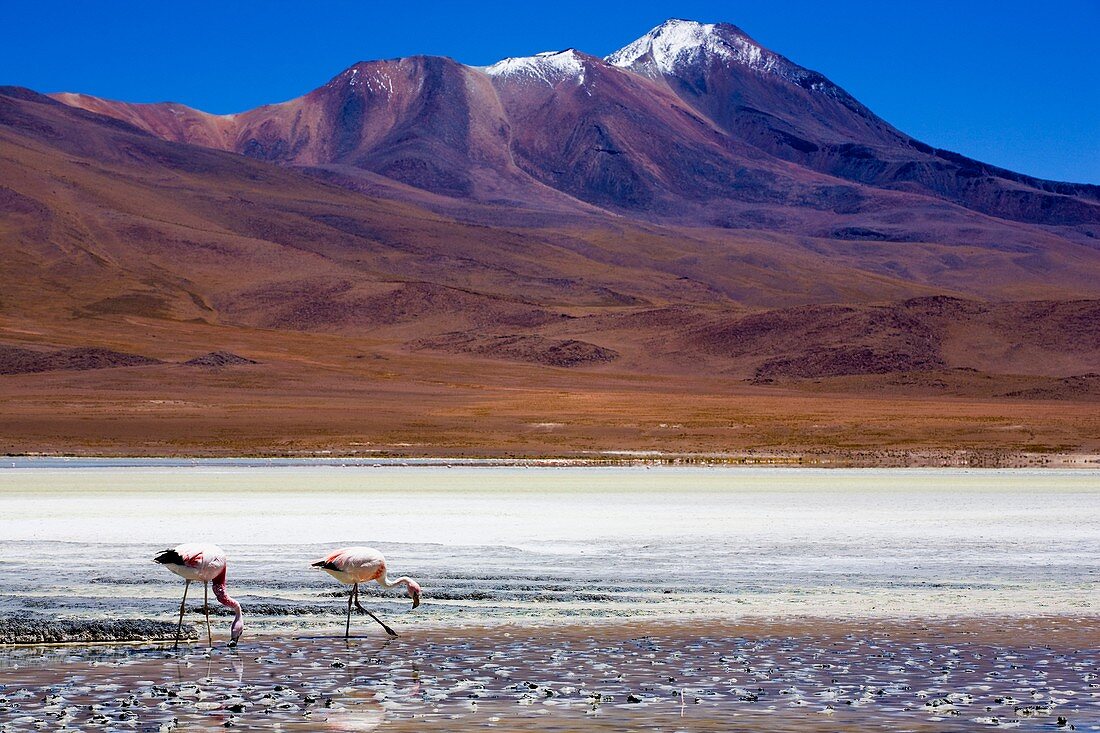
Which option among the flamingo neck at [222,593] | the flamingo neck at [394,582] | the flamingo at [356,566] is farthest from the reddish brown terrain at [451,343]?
the flamingo neck at [222,593]

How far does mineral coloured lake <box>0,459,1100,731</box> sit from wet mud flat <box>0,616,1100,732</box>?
0.04 meters

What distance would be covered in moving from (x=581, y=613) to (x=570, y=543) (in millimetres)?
6485

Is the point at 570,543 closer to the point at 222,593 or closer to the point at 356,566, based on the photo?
the point at 356,566

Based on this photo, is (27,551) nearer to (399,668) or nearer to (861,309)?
(399,668)

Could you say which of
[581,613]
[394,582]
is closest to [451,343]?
[581,613]

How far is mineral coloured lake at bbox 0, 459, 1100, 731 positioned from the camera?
400 inches

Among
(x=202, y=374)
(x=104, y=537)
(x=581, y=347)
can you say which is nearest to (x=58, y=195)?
(x=581, y=347)

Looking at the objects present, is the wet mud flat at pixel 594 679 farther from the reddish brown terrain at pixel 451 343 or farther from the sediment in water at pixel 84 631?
the reddish brown terrain at pixel 451 343

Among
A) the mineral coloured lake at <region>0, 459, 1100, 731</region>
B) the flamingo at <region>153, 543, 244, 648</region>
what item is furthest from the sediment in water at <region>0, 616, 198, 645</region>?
the flamingo at <region>153, 543, 244, 648</region>

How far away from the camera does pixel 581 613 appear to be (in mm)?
14469

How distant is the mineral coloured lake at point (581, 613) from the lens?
10.1 m

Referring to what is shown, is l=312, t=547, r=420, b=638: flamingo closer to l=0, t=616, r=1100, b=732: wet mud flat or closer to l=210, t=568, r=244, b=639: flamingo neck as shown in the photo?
l=0, t=616, r=1100, b=732: wet mud flat

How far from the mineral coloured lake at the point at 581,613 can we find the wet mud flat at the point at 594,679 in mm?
36

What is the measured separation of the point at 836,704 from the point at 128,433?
46.6 meters
